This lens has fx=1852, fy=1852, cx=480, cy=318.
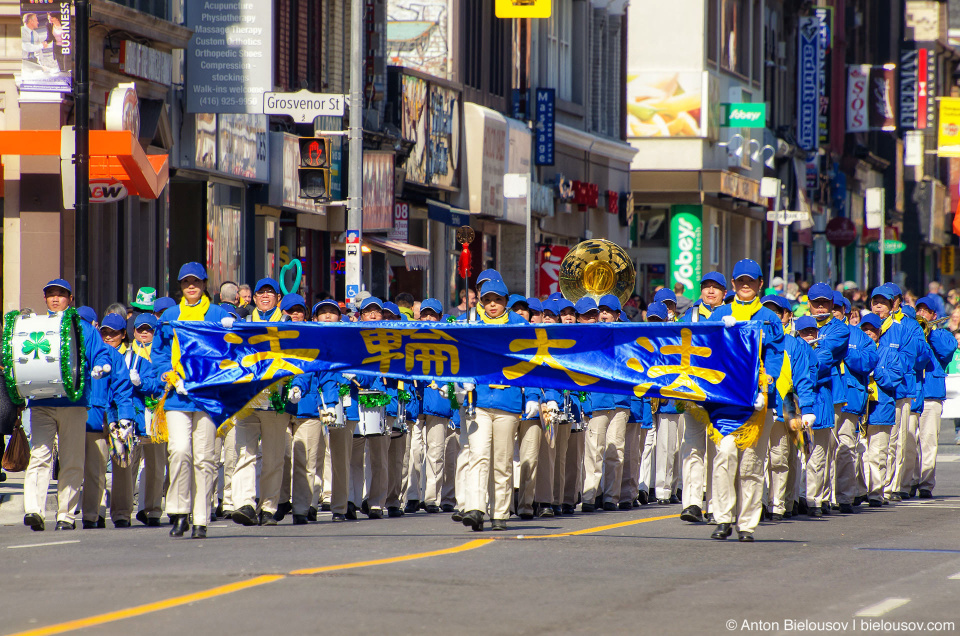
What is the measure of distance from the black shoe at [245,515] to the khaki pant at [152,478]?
106cm

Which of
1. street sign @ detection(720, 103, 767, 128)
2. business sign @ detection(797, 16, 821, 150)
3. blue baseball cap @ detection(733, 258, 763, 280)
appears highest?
business sign @ detection(797, 16, 821, 150)

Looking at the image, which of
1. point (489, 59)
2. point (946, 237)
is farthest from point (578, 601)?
point (946, 237)

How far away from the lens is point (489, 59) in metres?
41.2

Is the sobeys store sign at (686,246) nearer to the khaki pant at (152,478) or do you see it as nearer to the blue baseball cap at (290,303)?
the blue baseball cap at (290,303)

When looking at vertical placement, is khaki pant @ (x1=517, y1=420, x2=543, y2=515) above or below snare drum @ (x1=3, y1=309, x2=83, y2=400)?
below

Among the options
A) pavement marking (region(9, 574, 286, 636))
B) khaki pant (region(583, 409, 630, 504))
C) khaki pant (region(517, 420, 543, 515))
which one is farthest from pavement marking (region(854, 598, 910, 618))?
khaki pant (region(583, 409, 630, 504))

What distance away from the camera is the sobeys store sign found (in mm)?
53188

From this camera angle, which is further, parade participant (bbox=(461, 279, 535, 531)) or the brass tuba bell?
the brass tuba bell

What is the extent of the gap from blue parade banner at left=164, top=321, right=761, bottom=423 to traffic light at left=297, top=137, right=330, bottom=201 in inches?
343

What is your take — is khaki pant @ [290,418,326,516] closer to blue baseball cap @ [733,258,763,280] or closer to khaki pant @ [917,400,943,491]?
blue baseball cap @ [733,258,763,280]

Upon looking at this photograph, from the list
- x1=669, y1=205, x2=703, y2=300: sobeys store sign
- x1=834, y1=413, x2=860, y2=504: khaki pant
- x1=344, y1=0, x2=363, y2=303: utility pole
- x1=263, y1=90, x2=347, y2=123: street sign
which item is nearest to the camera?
x1=834, y1=413, x2=860, y2=504: khaki pant

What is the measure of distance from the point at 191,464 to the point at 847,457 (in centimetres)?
659

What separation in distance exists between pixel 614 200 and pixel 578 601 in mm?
39445

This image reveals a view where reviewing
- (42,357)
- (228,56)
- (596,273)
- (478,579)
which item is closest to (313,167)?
(596,273)
